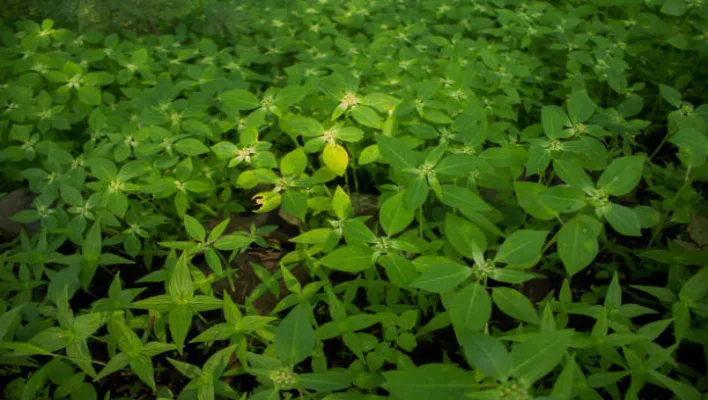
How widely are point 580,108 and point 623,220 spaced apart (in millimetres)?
852

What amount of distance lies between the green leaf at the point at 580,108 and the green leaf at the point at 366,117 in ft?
3.18

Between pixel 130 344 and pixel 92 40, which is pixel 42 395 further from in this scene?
pixel 92 40

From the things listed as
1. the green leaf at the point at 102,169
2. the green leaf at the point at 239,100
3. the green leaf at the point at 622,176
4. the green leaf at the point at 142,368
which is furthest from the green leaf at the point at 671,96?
the green leaf at the point at 102,169

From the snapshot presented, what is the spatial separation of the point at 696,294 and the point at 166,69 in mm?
3671

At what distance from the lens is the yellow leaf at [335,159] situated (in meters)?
2.31

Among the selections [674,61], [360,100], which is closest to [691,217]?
[674,61]

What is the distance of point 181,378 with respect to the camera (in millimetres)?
2178

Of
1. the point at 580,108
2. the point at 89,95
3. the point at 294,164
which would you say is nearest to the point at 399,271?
the point at 294,164

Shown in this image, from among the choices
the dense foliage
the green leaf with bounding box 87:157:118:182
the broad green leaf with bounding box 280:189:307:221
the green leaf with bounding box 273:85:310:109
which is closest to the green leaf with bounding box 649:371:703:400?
the dense foliage

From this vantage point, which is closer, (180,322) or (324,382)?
(324,382)

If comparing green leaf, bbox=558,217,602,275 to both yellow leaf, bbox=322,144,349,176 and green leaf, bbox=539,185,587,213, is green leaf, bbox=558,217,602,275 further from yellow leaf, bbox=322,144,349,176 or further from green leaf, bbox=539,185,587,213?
yellow leaf, bbox=322,144,349,176

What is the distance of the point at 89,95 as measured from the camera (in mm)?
3180

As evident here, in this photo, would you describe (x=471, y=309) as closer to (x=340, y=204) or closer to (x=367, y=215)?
(x=340, y=204)

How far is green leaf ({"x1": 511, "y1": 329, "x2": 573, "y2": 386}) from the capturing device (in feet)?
4.12
